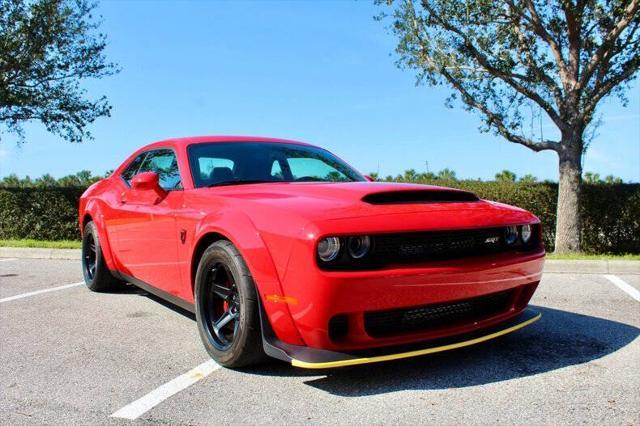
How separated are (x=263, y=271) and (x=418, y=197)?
1.01 m

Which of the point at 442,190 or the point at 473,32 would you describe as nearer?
the point at 442,190

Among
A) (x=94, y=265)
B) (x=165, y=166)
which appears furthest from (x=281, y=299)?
(x=94, y=265)

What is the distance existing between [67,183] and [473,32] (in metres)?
10.5

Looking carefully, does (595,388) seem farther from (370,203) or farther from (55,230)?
(55,230)

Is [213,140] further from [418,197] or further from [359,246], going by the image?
[359,246]

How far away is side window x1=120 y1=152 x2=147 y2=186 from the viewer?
5.07 m

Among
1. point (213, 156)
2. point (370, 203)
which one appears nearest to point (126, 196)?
point (213, 156)

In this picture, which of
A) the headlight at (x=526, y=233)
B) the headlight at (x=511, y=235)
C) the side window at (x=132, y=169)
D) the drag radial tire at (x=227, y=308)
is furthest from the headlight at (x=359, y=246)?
the side window at (x=132, y=169)

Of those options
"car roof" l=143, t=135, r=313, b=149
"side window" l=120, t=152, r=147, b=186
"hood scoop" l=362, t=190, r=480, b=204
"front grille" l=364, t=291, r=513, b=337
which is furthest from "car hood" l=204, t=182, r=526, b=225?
"side window" l=120, t=152, r=147, b=186

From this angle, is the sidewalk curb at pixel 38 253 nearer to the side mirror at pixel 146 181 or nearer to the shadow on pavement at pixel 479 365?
the side mirror at pixel 146 181

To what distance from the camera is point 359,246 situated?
2.70m

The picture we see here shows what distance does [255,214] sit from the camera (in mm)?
2932

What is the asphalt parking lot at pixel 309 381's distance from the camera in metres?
2.56

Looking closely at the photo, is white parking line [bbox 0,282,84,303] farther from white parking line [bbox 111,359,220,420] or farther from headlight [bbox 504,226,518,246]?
headlight [bbox 504,226,518,246]
